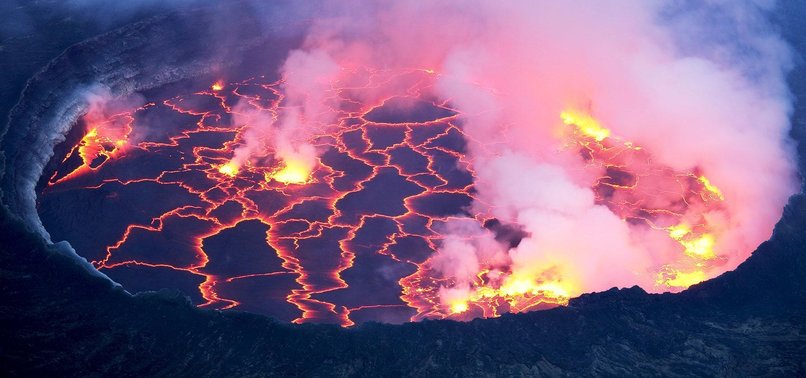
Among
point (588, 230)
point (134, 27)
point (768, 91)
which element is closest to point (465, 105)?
point (588, 230)

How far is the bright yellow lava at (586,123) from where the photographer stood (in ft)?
81.6

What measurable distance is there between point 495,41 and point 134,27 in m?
17.6

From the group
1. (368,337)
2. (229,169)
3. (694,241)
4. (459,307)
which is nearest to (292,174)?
(229,169)

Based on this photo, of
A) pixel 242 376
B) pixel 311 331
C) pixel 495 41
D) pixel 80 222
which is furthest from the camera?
pixel 495 41

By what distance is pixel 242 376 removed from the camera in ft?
38.8

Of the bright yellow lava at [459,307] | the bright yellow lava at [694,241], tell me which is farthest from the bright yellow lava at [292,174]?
the bright yellow lava at [694,241]

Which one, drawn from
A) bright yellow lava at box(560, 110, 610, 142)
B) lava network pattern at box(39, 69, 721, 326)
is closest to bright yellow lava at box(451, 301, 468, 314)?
lava network pattern at box(39, 69, 721, 326)

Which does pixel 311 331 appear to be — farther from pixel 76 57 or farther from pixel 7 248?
pixel 76 57

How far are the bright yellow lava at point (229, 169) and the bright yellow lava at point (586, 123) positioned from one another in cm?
1356

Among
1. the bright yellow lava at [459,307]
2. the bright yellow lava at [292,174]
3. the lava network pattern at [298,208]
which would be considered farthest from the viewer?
the bright yellow lava at [292,174]

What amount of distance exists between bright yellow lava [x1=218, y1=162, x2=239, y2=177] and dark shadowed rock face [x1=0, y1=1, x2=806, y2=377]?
638 cm

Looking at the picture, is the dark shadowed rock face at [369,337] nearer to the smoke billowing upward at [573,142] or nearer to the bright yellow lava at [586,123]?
the smoke billowing upward at [573,142]

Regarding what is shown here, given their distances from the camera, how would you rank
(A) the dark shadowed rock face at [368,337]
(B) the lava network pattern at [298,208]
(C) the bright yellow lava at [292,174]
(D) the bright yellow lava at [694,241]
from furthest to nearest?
(C) the bright yellow lava at [292,174]
(D) the bright yellow lava at [694,241]
(B) the lava network pattern at [298,208]
(A) the dark shadowed rock face at [368,337]

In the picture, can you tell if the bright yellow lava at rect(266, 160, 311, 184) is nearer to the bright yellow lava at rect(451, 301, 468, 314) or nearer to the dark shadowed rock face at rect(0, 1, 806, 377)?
the dark shadowed rock face at rect(0, 1, 806, 377)
